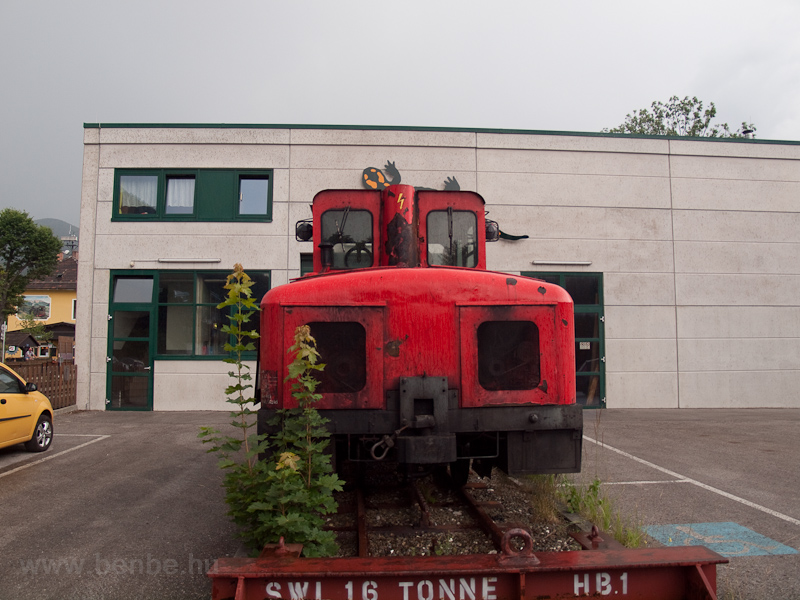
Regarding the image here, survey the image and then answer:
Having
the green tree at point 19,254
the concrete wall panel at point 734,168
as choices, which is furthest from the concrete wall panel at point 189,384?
the green tree at point 19,254

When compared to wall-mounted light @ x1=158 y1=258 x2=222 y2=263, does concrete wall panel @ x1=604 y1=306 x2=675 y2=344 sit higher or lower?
lower

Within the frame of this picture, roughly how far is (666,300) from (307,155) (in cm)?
992

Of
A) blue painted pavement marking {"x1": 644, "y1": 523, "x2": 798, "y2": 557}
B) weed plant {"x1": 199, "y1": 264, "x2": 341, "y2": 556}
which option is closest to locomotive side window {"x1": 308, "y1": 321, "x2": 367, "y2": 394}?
weed plant {"x1": 199, "y1": 264, "x2": 341, "y2": 556}

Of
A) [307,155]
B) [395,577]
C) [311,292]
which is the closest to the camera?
[395,577]

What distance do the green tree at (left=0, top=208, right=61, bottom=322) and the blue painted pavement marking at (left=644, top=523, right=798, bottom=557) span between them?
36.6 metres

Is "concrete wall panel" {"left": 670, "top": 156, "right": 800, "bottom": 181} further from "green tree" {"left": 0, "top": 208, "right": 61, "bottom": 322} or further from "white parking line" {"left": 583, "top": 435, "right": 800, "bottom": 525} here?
"green tree" {"left": 0, "top": 208, "right": 61, "bottom": 322}

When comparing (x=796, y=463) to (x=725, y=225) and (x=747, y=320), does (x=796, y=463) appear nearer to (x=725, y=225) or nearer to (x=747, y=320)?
(x=747, y=320)

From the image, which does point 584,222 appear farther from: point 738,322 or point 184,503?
point 184,503

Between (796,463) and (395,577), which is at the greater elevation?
(395,577)

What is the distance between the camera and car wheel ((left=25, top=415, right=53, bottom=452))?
8.09 m

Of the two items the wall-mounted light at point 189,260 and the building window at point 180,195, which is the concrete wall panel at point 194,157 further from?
the wall-mounted light at point 189,260

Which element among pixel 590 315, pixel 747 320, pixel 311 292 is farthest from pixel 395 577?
pixel 747 320

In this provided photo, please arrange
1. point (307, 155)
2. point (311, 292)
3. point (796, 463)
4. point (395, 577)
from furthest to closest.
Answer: point (307, 155), point (796, 463), point (311, 292), point (395, 577)

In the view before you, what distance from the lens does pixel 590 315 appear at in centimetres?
1363
